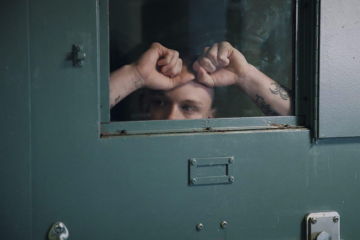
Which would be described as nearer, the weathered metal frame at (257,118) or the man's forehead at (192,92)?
the weathered metal frame at (257,118)

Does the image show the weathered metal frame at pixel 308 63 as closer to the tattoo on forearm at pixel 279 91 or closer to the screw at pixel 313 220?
the tattoo on forearm at pixel 279 91

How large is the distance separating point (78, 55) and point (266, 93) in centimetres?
82

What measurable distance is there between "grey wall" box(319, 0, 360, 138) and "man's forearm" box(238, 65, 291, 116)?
16 cm

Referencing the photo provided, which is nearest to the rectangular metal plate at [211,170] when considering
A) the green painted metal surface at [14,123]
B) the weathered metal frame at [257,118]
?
the weathered metal frame at [257,118]

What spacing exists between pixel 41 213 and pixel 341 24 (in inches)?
56.9

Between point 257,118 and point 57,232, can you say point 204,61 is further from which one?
point 57,232

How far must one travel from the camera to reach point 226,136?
1.64 metres

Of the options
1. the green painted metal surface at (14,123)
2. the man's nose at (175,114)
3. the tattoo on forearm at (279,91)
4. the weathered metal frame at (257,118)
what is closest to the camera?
the green painted metal surface at (14,123)

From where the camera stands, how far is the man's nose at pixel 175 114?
1670 mm

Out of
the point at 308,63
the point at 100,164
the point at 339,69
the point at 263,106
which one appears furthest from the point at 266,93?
the point at 100,164

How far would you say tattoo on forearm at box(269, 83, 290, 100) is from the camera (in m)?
1.78

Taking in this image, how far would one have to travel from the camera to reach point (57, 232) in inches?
58.2

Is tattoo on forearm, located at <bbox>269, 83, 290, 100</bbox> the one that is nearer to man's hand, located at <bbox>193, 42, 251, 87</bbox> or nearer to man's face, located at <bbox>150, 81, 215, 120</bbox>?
man's hand, located at <bbox>193, 42, 251, 87</bbox>

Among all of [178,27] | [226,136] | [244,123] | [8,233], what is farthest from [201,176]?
[8,233]
